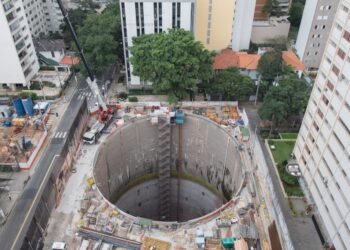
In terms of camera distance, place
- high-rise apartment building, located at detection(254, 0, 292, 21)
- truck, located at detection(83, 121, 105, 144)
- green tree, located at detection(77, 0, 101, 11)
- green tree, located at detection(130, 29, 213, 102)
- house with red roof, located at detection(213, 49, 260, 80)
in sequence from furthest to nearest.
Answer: green tree, located at detection(77, 0, 101, 11), high-rise apartment building, located at detection(254, 0, 292, 21), house with red roof, located at detection(213, 49, 260, 80), green tree, located at detection(130, 29, 213, 102), truck, located at detection(83, 121, 105, 144)

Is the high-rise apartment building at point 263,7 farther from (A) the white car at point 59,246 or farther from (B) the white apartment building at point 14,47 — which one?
(A) the white car at point 59,246

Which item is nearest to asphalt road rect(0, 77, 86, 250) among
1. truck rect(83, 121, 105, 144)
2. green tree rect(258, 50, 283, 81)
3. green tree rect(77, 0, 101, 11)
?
truck rect(83, 121, 105, 144)

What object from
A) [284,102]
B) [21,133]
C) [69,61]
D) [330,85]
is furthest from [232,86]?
[69,61]

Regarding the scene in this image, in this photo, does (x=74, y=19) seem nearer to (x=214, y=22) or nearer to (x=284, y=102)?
(x=214, y=22)

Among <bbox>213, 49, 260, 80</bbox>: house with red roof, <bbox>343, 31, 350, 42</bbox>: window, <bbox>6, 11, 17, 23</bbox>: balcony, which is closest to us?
<bbox>343, 31, 350, 42</bbox>: window

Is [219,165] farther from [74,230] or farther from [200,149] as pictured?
[74,230]

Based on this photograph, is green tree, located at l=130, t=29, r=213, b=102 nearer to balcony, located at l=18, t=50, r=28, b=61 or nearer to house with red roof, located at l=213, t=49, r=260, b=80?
house with red roof, located at l=213, t=49, r=260, b=80
